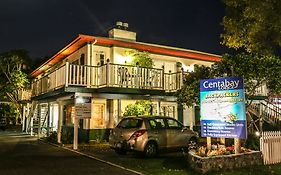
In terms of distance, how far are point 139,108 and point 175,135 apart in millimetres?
5358

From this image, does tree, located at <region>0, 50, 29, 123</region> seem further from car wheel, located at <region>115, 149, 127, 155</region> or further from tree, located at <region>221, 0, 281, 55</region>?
tree, located at <region>221, 0, 281, 55</region>

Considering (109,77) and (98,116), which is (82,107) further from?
(98,116)

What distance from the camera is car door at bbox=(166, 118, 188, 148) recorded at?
41.6 ft

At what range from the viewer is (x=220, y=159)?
905 centimetres

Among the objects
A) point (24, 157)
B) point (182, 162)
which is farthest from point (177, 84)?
point (24, 157)

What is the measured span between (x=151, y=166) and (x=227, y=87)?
11.4 ft

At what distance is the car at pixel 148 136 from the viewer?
11.7 metres

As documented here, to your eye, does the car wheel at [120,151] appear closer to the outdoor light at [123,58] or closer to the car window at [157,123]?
the car window at [157,123]

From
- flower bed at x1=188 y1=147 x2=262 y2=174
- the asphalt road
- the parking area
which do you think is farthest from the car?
flower bed at x1=188 y1=147 x2=262 y2=174

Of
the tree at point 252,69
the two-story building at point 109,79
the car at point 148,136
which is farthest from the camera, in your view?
the two-story building at point 109,79

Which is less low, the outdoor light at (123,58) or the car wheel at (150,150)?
the outdoor light at (123,58)

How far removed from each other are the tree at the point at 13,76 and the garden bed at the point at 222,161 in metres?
26.9

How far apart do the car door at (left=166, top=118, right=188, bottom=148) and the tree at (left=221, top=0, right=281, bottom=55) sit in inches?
185

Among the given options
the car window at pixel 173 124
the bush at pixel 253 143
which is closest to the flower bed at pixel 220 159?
the bush at pixel 253 143
